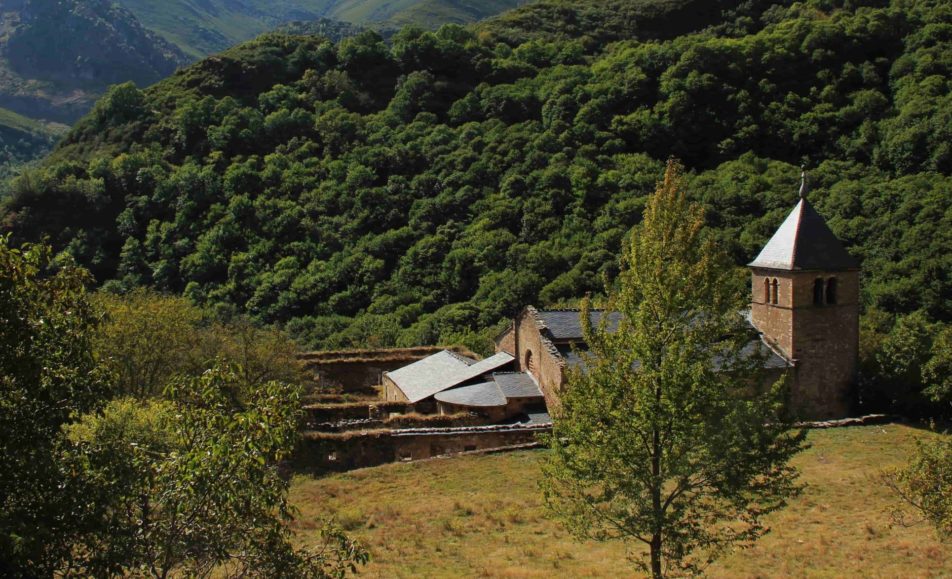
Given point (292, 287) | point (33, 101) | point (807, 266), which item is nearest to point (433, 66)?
point (292, 287)

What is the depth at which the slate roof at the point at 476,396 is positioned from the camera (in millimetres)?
27078

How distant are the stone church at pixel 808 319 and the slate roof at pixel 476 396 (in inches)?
64.8

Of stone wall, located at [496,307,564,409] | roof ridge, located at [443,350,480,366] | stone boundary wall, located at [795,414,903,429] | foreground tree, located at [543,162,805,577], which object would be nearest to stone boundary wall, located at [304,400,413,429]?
roof ridge, located at [443,350,480,366]

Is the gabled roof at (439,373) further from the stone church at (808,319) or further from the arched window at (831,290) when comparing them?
the arched window at (831,290)

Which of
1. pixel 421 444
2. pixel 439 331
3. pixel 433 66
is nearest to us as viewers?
pixel 421 444

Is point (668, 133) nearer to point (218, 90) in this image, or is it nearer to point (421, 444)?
point (218, 90)

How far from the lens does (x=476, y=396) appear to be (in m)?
27.7

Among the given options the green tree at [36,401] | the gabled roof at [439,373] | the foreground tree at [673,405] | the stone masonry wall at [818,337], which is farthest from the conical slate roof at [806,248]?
the green tree at [36,401]

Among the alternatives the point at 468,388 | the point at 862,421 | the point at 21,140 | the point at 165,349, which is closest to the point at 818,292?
the point at 862,421

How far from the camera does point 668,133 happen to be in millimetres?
70062

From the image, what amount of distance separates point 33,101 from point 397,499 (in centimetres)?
20209

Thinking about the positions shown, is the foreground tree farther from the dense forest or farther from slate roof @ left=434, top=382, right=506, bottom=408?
the dense forest

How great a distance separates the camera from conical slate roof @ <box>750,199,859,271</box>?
27.2 m

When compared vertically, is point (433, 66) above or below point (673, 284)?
above
